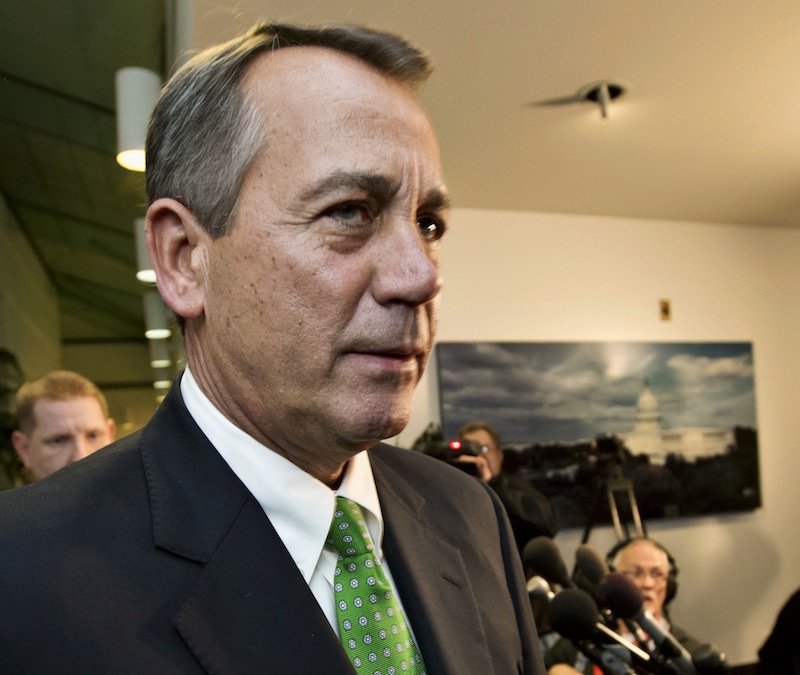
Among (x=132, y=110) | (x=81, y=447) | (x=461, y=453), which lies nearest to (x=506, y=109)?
(x=461, y=453)

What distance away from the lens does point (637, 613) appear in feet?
4.37

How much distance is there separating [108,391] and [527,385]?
299 cm

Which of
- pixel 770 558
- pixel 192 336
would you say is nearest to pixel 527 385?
pixel 770 558

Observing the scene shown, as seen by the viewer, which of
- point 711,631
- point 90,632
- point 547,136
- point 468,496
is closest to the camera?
point 90,632

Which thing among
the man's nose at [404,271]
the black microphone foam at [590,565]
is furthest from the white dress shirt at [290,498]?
the black microphone foam at [590,565]

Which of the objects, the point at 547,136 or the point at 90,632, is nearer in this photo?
the point at 90,632

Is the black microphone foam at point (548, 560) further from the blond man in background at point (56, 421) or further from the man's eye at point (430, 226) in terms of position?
the blond man in background at point (56, 421)

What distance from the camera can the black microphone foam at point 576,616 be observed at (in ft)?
4.00

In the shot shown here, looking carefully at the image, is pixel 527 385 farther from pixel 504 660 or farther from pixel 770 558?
pixel 504 660

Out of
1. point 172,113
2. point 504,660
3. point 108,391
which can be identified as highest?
point 172,113

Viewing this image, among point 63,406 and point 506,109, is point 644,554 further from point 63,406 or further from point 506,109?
point 63,406

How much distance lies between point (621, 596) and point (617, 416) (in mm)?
3450

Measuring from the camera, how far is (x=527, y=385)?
14.6ft

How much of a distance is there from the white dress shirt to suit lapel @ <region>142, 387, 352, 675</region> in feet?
0.07
